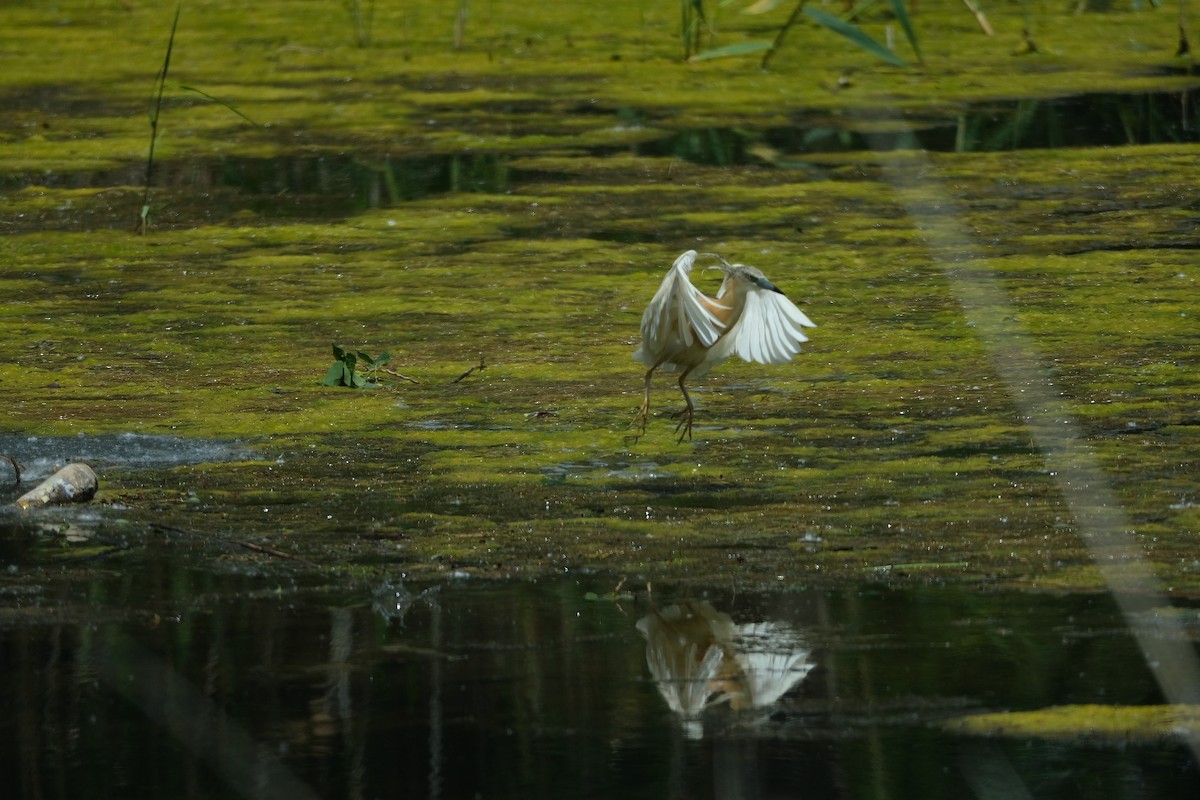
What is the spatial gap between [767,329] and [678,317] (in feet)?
0.61

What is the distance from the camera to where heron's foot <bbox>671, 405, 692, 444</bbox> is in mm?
3987

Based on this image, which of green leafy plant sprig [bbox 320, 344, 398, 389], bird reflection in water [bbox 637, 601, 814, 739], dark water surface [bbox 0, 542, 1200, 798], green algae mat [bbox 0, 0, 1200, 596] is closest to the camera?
dark water surface [bbox 0, 542, 1200, 798]

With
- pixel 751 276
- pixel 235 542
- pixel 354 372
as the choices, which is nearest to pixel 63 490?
pixel 235 542

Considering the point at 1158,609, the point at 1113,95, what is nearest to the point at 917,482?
the point at 1158,609

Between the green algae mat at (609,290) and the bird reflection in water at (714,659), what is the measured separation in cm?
20

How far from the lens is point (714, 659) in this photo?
110 inches

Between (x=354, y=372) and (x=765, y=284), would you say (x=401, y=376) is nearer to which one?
(x=354, y=372)

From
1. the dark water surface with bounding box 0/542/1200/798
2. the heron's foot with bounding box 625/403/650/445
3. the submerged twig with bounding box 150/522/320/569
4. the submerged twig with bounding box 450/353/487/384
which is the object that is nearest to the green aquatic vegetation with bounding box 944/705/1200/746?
the dark water surface with bounding box 0/542/1200/798

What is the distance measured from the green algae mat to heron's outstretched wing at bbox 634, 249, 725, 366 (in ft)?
0.80

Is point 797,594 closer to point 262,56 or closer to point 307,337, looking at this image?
point 307,337

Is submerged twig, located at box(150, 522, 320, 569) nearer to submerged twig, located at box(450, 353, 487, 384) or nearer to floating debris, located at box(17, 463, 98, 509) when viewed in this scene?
floating debris, located at box(17, 463, 98, 509)

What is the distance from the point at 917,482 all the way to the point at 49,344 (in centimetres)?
244

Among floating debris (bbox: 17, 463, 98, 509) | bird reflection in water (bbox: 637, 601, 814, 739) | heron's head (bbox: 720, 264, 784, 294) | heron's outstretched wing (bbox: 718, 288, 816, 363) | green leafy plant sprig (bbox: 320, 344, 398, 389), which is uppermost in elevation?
green leafy plant sprig (bbox: 320, 344, 398, 389)

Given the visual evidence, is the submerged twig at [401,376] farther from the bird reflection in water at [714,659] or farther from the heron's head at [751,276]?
the bird reflection in water at [714,659]
